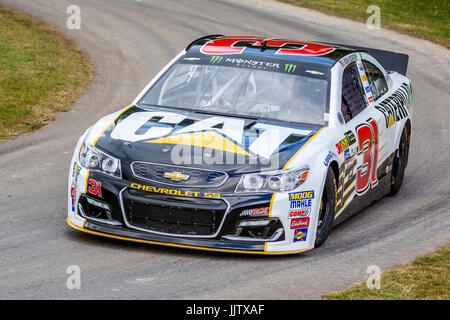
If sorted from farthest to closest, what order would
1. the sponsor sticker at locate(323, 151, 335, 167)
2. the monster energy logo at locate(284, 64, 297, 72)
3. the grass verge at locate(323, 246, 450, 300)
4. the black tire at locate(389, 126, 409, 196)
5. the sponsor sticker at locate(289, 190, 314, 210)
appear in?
the black tire at locate(389, 126, 409, 196)
the monster energy logo at locate(284, 64, 297, 72)
the sponsor sticker at locate(323, 151, 335, 167)
the sponsor sticker at locate(289, 190, 314, 210)
the grass verge at locate(323, 246, 450, 300)

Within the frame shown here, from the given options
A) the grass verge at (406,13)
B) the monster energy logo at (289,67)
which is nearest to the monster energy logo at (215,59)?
the monster energy logo at (289,67)

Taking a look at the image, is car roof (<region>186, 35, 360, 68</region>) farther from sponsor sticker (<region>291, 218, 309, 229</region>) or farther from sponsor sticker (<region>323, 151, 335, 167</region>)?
sponsor sticker (<region>291, 218, 309, 229</region>)

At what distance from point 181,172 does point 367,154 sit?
2.31 metres

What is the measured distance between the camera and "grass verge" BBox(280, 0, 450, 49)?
22750mm

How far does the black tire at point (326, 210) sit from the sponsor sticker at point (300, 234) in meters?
0.33

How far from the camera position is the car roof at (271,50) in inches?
352

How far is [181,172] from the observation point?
7.41 m

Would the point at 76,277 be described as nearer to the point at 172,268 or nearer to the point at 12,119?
the point at 172,268

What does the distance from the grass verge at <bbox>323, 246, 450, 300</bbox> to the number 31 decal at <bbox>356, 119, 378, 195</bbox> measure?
1.35 metres

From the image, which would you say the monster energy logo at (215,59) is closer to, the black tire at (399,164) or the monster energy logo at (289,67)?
the monster energy logo at (289,67)

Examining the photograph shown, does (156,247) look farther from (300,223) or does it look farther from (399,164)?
(399,164)

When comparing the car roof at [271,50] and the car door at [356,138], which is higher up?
the car roof at [271,50]

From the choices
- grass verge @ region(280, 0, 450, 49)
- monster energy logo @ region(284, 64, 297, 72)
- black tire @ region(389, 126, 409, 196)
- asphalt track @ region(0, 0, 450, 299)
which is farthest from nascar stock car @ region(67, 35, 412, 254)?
grass verge @ region(280, 0, 450, 49)
